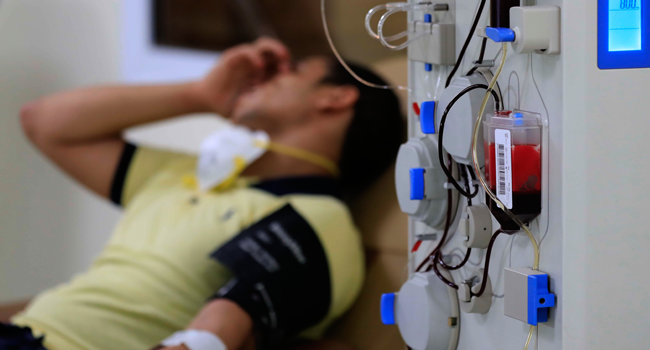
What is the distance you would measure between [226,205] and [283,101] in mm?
340

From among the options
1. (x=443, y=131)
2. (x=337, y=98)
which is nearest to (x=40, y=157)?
(x=337, y=98)

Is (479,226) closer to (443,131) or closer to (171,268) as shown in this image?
(443,131)

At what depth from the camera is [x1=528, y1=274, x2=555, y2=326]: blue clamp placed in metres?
0.56

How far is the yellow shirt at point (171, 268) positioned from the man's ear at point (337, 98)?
0.68 feet

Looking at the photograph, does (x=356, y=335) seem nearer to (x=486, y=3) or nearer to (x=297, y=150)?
(x=297, y=150)

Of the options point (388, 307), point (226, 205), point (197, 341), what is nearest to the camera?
point (388, 307)

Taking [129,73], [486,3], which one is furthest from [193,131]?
[486,3]

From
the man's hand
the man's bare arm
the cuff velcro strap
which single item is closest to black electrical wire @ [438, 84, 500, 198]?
the cuff velcro strap

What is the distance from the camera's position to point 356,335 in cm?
143

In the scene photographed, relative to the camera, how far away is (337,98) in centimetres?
165

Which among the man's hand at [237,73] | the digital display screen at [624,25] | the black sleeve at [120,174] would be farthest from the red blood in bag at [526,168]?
the black sleeve at [120,174]

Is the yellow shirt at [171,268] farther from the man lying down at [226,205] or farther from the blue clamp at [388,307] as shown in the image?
the blue clamp at [388,307]

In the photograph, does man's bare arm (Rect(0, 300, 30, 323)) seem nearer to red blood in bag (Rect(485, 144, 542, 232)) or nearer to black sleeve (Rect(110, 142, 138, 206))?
black sleeve (Rect(110, 142, 138, 206))

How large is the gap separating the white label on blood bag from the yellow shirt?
82cm
